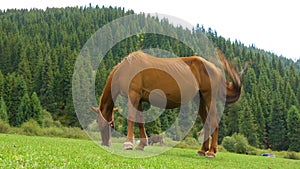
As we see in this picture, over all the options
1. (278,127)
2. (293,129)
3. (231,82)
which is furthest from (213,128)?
(278,127)

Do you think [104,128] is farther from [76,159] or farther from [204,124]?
[76,159]

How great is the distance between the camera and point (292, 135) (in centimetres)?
8412

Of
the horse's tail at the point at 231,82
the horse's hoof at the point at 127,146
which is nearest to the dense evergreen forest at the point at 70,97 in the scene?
the horse's tail at the point at 231,82

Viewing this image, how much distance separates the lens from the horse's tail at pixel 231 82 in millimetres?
15586

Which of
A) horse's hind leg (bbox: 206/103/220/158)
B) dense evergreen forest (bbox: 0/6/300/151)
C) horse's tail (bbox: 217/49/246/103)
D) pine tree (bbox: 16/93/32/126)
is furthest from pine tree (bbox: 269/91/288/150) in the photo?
horse's hind leg (bbox: 206/103/220/158)

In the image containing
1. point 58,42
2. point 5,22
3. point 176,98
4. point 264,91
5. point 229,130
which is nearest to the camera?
point 176,98

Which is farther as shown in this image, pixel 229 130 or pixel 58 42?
pixel 58 42

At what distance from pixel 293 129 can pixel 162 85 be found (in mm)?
76887

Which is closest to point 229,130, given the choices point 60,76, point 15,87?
point 60,76

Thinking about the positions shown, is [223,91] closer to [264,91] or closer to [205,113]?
[205,113]

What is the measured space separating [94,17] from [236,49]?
6896cm

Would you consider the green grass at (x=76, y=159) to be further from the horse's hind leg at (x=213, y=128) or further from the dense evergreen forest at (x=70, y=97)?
the dense evergreen forest at (x=70, y=97)

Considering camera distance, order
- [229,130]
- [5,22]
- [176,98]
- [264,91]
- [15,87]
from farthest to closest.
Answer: [5,22]
[264,91]
[229,130]
[15,87]
[176,98]

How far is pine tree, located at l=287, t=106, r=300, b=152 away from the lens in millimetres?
82312
